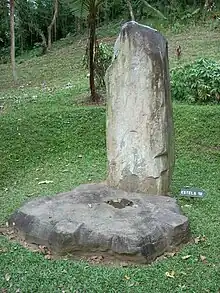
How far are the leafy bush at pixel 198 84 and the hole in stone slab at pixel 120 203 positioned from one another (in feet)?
14.7

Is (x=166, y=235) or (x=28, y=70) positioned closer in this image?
(x=166, y=235)

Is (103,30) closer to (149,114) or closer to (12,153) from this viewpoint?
(12,153)

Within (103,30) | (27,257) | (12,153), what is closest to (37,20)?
(103,30)

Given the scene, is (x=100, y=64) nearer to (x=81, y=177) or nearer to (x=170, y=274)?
(x=81, y=177)

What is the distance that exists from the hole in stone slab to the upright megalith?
16.9 inches

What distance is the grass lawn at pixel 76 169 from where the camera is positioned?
3377 mm

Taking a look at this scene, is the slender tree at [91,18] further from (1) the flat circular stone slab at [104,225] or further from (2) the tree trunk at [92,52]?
(1) the flat circular stone slab at [104,225]

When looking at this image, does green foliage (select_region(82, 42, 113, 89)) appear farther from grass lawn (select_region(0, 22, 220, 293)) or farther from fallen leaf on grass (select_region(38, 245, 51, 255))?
fallen leaf on grass (select_region(38, 245, 51, 255))

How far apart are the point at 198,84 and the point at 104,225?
5189 mm

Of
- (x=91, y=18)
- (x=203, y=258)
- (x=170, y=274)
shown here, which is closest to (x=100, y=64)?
(x=91, y=18)

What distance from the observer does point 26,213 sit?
160 inches

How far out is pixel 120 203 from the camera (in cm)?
427

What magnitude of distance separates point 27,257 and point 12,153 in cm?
322

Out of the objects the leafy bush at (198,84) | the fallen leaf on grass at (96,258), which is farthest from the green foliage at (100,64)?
the fallen leaf on grass at (96,258)
